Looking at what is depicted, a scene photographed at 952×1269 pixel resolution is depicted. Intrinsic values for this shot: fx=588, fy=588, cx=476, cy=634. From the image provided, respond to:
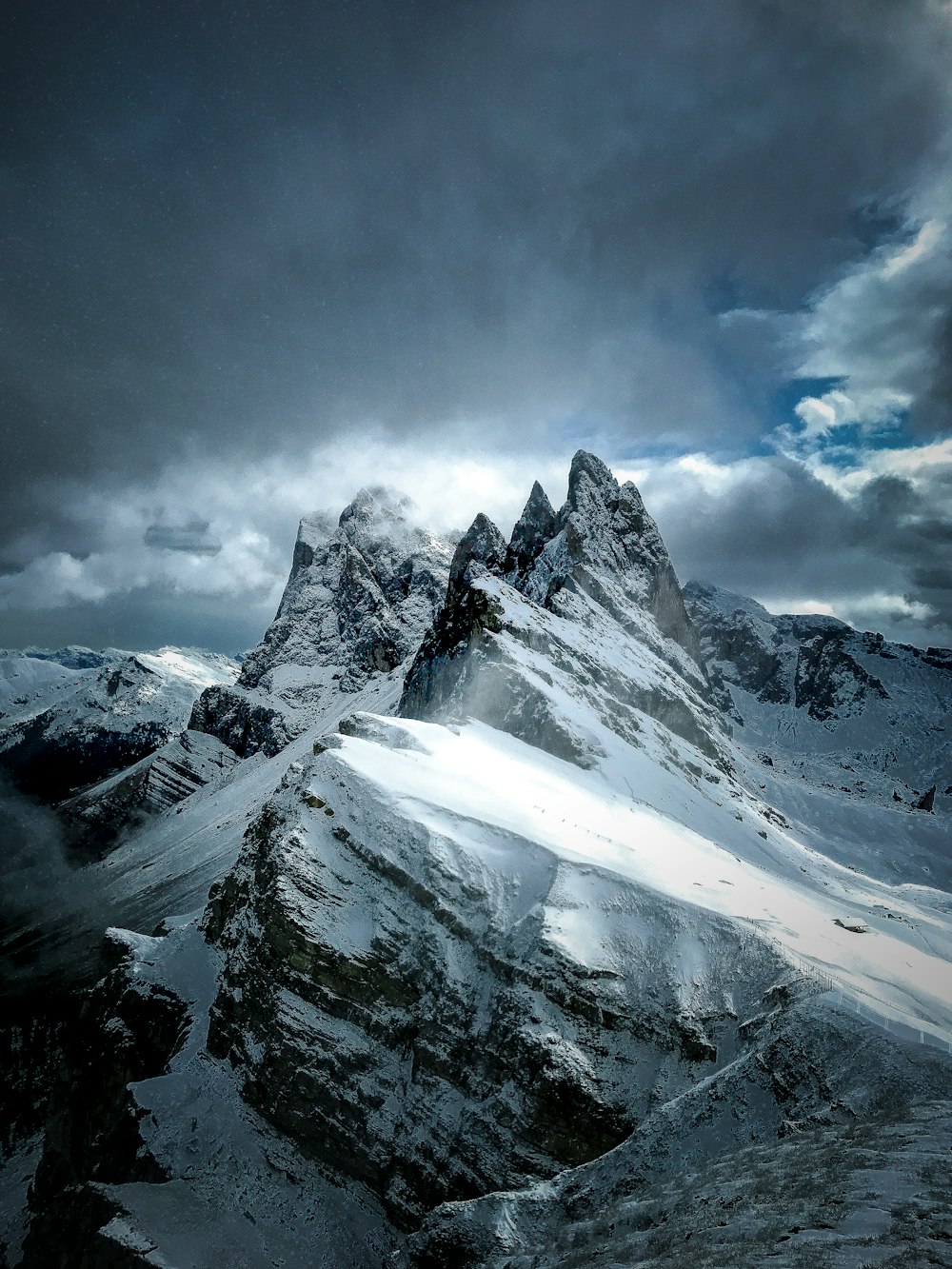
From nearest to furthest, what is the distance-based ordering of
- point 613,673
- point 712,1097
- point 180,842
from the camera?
point 712,1097 → point 613,673 → point 180,842

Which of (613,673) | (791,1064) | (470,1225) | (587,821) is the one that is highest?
(613,673)

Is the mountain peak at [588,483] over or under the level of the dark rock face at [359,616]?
over

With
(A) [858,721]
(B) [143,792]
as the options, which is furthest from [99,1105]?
(A) [858,721]

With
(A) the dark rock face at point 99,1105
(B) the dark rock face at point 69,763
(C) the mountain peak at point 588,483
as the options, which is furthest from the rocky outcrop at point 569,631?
(B) the dark rock face at point 69,763

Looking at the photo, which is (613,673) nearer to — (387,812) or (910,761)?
(387,812)

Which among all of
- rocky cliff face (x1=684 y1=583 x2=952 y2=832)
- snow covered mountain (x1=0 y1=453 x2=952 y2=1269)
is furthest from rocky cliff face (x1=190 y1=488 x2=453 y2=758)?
rocky cliff face (x1=684 y1=583 x2=952 y2=832)

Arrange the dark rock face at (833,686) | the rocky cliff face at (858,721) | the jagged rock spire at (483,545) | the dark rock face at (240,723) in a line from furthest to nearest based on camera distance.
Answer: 1. the dark rock face at (833,686)
2. the rocky cliff face at (858,721)
3. the dark rock face at (240,723)
4. the jagged rock spire at (483,545)

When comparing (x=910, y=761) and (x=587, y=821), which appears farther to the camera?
(x=910, y=761)

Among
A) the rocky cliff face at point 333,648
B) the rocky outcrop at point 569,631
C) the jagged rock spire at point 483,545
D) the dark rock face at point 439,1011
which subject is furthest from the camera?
the rocky cliff face at point 333,648

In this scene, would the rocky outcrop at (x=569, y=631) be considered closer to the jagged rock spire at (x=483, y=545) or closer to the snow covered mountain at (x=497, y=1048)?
the jagged rock spire at (x=483, y=545)

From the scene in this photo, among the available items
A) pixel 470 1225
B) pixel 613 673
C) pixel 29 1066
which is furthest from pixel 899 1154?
pixel 29 1066

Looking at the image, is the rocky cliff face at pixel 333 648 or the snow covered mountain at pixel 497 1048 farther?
the rocky cliff face at pixel 333 648
